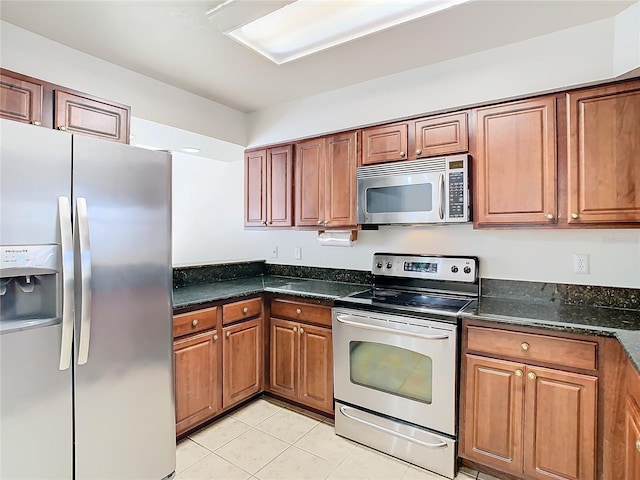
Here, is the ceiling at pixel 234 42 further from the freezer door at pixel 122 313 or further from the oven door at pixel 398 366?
the oven door at pixel 398 366

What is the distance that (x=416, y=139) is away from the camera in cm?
240

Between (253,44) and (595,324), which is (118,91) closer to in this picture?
(253,44)

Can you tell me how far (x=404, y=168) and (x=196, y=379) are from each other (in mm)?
1992

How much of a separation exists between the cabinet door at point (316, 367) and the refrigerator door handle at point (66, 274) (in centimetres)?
151

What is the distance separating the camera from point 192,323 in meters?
2.31

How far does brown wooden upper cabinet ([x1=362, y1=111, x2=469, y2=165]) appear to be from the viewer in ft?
7.39

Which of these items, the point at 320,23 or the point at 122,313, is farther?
the point at 320,23

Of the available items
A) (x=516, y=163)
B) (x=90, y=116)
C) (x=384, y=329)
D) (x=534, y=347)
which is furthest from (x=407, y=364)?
(x=90, y=116)

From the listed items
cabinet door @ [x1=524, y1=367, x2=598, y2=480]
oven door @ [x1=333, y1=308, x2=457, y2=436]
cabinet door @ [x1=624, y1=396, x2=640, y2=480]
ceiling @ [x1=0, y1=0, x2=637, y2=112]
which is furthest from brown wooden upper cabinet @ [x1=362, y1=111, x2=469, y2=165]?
cabinet door @ [x1=624, y1=396, x2=640, y2=480]

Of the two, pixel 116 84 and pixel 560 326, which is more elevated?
pixel 116 84

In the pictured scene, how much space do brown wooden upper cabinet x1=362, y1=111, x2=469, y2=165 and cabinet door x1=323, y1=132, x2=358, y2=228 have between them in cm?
11

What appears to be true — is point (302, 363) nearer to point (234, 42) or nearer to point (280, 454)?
point (280, 454)

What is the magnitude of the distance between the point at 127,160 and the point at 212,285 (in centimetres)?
151

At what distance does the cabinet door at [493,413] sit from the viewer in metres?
1.86
